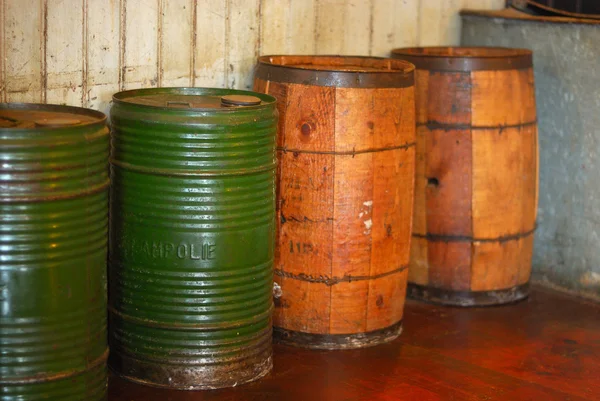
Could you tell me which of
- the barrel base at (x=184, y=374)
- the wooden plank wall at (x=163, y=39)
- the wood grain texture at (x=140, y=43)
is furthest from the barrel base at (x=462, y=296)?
the wood grain texture at (x=140, y=43)

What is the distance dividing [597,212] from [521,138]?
59 centimetres

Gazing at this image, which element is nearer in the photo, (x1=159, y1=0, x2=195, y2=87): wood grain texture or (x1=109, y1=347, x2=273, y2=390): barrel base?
(x1=109, y1=347, x2=273, y2=390): barrel base

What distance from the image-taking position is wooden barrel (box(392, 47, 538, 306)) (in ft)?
13.7

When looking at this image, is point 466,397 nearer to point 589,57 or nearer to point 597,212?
point 597,212

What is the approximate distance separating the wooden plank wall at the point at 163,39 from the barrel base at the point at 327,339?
1063mm

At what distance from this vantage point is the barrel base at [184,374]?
3.29 metres

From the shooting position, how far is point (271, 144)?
3.33 m

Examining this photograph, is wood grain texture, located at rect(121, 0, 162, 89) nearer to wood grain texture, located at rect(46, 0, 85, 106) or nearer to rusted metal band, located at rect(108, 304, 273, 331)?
wood grain texture, located at rect(46, 0, 85, 106)

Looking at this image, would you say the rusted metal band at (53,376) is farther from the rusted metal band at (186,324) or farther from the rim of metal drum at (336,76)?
the rim of metal drum at (336,76)

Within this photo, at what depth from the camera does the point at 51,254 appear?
2699mm

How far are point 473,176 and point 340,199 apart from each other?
88cm

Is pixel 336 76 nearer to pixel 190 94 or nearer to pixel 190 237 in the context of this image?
pixel 190 94

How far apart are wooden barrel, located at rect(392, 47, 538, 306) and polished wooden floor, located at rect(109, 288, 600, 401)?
17cm

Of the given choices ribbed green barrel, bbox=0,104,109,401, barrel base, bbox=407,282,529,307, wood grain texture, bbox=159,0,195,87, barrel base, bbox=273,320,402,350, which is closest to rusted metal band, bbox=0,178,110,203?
ribbed green barrel, bbox=0,104,109,401
